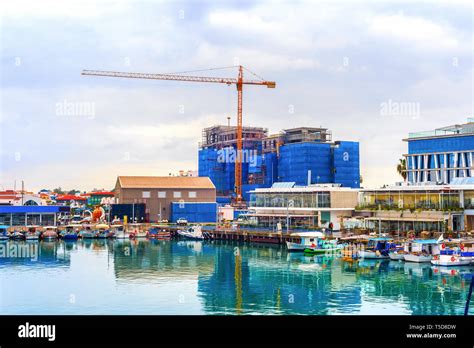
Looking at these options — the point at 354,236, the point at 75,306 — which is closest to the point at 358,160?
the point at 354,236

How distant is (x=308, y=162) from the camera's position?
78.6 m

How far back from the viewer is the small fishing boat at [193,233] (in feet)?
200

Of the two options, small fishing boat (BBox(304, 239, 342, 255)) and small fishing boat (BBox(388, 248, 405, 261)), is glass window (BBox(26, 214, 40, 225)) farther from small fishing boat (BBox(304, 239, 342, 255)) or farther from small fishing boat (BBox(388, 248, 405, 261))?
small fishing boat (BBox(388, 248, 405, 261))

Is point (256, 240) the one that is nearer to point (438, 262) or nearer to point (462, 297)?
point (438, 262)

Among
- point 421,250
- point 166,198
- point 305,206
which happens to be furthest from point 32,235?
point 421,250

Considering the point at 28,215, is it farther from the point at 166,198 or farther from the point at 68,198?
the point at 68,198

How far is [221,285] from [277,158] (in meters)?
57.0

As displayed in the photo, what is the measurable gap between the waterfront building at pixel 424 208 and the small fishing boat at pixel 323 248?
6.56m

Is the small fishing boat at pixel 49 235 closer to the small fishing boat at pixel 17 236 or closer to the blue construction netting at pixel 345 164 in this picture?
the small fishing boat at pixel 17 236

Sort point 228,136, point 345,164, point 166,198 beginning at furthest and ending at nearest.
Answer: point 228,136
point 345,164
point 166,198

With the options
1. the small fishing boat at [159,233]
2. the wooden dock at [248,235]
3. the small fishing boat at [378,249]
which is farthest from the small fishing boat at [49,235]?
the small fishing boat at [378,249]
